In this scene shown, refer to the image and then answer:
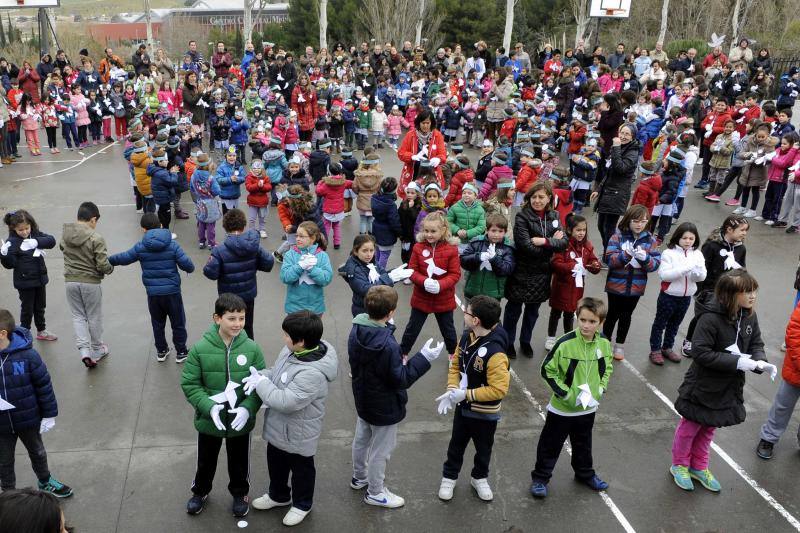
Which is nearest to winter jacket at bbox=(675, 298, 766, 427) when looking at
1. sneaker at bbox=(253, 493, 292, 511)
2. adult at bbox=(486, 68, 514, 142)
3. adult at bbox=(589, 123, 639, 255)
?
sneaker at bbox=(253, 493, 292, 511)

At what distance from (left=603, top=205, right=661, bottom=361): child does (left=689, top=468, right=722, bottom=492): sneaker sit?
6.84 feet

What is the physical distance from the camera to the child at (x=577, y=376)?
474cm

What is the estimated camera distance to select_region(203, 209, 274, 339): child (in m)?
6.38

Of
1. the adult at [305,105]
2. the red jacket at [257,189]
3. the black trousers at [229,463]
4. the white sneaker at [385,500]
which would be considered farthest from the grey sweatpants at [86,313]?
the adult at [305,105]

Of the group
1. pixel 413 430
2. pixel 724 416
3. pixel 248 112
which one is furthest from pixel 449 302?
pixel 248 112

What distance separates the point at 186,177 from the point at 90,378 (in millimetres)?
5947

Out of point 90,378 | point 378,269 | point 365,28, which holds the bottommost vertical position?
point 90,378

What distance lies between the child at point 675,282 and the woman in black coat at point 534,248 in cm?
112

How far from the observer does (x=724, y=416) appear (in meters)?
4.94

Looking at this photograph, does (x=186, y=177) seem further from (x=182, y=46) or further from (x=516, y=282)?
(x=182, y=46)

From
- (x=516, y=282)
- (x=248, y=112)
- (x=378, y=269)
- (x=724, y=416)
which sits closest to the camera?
(x=724, y=416)

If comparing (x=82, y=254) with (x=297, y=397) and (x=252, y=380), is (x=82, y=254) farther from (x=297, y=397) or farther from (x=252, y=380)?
(x=297, y=397)

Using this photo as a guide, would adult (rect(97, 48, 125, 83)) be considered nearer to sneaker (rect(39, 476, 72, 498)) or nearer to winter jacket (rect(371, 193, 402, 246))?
winter jacket (rect(371, 193, 402, 246))

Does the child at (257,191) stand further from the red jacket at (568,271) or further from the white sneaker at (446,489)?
the white sneaker at (446,489)
